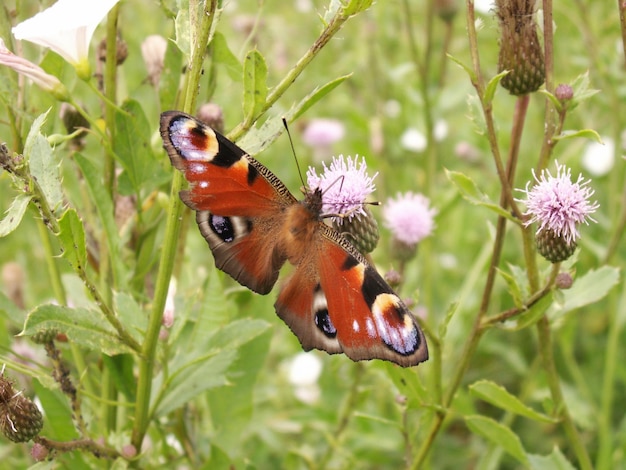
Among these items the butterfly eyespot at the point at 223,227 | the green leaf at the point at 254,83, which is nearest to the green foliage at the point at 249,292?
the green leaf at the point at 254,83

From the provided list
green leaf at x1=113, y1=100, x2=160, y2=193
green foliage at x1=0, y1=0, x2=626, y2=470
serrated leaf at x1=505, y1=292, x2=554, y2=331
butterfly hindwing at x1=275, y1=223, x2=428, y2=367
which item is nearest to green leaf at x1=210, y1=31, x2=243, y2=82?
green foliage at x1=0, y1=0, x2=626, y2=470

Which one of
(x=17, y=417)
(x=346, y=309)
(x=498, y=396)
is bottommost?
(x=17, y=417)

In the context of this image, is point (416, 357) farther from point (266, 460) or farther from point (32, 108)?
point (266, 460)

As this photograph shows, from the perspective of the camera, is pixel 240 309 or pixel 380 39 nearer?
pixel 240 309

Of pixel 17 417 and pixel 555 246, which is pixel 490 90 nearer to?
pixel 555 246

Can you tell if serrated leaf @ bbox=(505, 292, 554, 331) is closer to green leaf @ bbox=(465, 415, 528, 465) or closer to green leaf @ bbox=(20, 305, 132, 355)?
green leaf @ bbox=(465, 415, 528, 465)

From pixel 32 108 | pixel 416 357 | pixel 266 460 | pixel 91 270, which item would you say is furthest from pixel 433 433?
pixel 266 460

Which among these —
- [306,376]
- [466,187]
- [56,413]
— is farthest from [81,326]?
[306,376]
